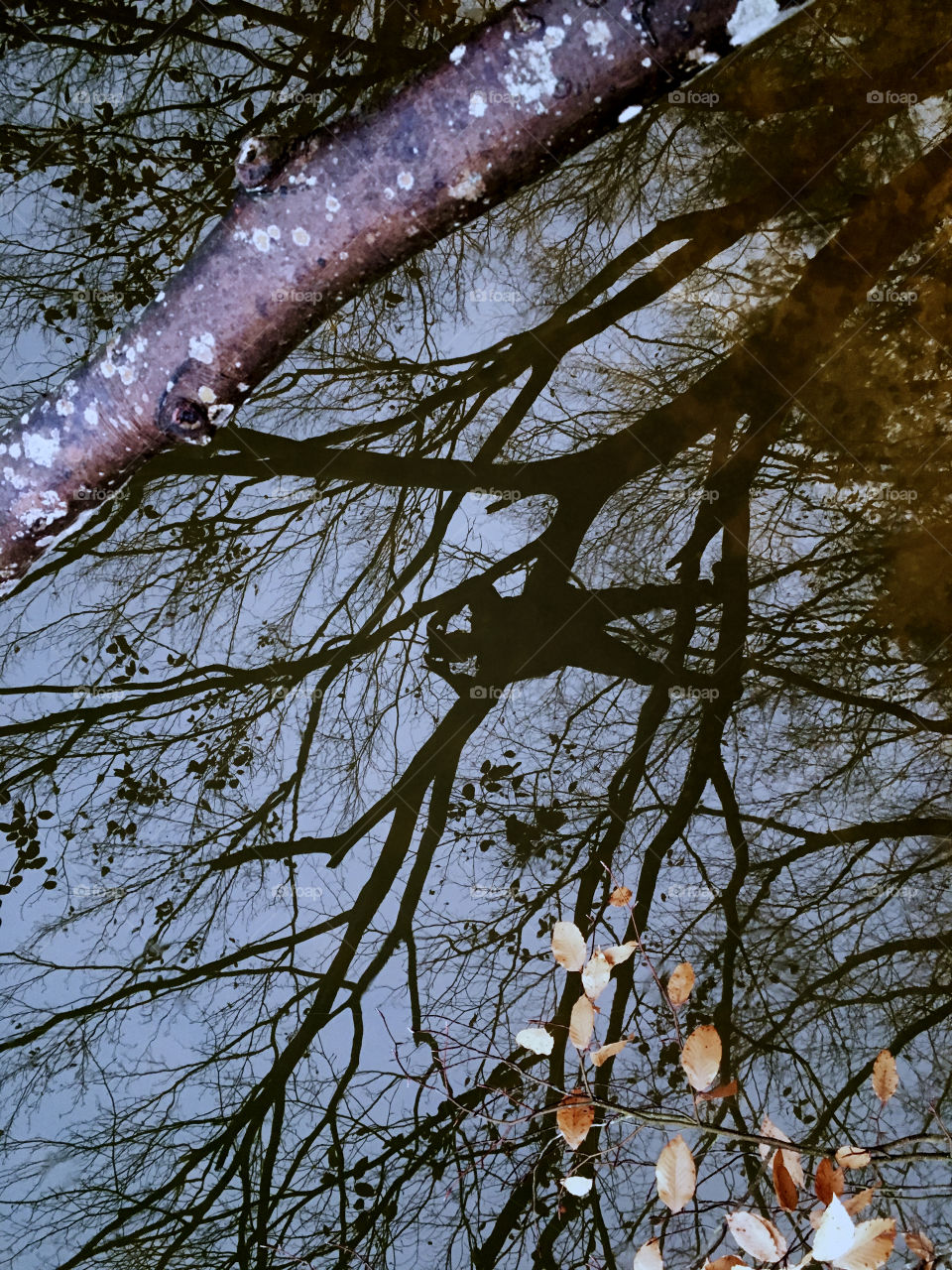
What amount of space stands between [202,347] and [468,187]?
38 centimetres

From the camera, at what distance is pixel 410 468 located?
204cm

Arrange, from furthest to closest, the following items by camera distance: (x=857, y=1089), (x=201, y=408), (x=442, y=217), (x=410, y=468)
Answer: (x=410, y=468) < (x=857, y=1089) < (x=201, y=408) < (x=442, y=217)

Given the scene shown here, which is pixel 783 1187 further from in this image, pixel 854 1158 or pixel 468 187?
pixel 468 187

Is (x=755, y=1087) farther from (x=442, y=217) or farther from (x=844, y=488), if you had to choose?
(x=442, y=217)

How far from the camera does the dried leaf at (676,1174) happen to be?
905 mm

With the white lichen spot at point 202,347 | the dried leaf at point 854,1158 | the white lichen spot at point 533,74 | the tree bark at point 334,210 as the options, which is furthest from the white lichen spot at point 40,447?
the dried leaf at point 854,1158

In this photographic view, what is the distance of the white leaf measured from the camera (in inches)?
27.8

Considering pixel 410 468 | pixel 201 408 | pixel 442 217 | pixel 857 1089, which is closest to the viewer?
pixel 442 217

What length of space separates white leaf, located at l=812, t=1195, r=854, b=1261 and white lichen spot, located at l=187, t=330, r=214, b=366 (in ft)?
3.97

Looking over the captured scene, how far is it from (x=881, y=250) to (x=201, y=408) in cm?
208

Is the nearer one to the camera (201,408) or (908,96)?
(201,408)

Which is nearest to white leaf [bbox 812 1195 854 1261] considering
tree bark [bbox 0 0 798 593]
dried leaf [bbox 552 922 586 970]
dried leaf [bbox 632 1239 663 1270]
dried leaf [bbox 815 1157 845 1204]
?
dried leaf [bbox 815 1157 845 1204]

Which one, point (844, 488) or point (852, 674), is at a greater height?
point (844, 488)

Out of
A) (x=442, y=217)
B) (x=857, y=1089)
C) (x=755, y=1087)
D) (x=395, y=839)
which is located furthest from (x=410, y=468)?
(x=857, y=1089)
